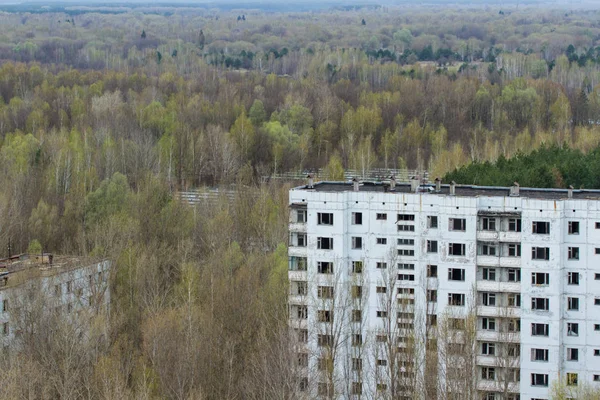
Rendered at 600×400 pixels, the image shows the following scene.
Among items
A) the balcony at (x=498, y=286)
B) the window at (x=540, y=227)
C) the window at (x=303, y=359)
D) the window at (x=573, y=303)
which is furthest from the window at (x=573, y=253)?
the window at (x=303, y=359)

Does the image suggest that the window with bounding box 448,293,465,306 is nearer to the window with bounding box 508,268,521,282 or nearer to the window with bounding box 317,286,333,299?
the window with bounding box 508,268,521,282

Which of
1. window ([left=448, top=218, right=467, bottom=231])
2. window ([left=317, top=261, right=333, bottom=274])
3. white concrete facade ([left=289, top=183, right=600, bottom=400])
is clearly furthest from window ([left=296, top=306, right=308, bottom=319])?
window ([left=448, top=218, right=467, bottom=231])

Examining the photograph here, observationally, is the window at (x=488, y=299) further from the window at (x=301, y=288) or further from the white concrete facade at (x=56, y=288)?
the white concrete facade at (x=56, y=288)

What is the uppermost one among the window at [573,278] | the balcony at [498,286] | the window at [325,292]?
the window at [573,278]

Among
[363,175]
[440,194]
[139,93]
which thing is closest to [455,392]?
[440,194]

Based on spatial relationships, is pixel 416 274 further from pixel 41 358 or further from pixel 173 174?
pixel 173 174

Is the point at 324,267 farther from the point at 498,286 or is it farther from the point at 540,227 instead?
the point at 540,227

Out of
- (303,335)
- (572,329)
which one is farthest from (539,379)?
(303,335)
